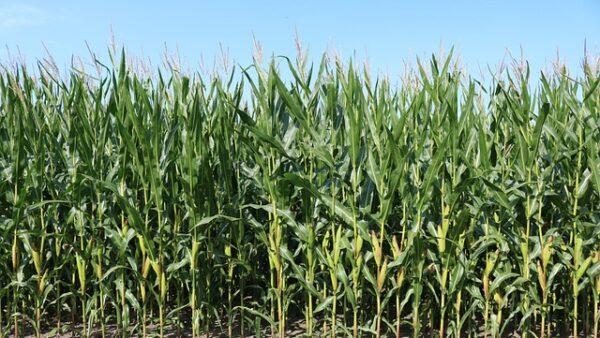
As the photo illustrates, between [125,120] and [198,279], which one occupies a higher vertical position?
[125,120]

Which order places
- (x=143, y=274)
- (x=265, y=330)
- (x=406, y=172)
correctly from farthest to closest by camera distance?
1. (x=265, y=330)
2. (x=143, y=274)
3. (x=406, y=172)

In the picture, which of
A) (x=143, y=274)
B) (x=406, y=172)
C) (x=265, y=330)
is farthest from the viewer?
(x=265, y=330)

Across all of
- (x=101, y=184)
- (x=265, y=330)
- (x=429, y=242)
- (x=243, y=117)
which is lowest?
(x=265, y=330)

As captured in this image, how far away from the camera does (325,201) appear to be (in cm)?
432

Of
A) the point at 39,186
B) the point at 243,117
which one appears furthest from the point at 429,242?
the point at 39,186

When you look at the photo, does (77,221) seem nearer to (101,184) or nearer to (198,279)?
(101,184)

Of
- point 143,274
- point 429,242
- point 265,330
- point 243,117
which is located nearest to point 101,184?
point 143,274

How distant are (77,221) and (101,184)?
0.39 metres

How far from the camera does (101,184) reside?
15.3ft

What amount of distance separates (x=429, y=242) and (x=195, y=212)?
155 cm

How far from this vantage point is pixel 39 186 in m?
4.92

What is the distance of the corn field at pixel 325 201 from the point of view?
4363 mm

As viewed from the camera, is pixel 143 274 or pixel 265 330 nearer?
pixel 143 274

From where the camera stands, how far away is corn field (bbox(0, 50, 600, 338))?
4363 millimetres
